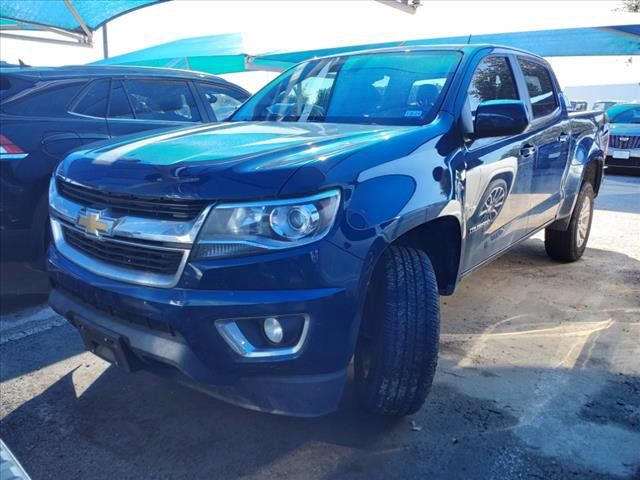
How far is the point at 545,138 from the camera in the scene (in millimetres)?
3830

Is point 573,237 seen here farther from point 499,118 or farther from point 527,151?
point 499,118

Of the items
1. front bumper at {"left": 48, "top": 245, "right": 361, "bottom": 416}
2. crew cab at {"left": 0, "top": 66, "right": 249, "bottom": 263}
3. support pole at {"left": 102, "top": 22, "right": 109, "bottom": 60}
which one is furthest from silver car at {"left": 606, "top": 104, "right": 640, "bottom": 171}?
support pole at {"left": 102, "top": 22, "right": 109, "bottom": 60}

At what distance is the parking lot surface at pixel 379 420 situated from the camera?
2305 mm

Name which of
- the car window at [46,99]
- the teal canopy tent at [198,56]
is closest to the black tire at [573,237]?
the car window at [46,99]

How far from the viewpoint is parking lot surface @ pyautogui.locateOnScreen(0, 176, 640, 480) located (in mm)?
2305

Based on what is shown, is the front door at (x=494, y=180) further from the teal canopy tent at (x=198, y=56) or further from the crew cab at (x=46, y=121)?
the teal canopy tent at (x=198, y=56)

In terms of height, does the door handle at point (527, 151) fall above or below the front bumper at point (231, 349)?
above

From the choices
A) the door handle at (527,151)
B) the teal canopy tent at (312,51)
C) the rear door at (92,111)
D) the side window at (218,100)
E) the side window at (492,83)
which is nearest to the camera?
the side window at (492,83)

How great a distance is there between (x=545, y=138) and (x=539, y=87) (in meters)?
0.53

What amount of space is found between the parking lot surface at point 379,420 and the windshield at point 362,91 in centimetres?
147

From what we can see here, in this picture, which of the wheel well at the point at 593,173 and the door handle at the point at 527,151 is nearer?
the door handle at the point at 527,151

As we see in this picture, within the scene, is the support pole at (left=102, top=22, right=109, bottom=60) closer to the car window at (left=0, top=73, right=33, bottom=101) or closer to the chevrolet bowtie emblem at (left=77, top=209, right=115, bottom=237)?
the car window at (left=0, top=73, right=33, bottom=101)

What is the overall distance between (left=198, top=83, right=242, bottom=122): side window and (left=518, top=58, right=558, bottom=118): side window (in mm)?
2697

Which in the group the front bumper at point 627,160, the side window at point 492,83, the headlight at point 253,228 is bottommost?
the front bumper at point 627,160
